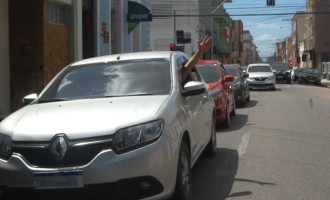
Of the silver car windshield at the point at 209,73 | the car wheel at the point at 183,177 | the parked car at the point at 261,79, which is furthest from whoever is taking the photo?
the parked car at the point at 261,79

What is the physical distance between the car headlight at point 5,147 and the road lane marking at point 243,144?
4776mm

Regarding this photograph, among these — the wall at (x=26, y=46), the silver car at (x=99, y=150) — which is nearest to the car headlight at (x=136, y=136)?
the silver car at (x=99, y=150)

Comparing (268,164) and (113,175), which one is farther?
(268,164)

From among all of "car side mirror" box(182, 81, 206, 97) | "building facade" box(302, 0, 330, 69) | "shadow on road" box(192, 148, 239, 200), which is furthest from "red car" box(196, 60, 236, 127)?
"building facade" box(302, 0, 330, 69)

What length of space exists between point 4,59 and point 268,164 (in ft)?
28.7

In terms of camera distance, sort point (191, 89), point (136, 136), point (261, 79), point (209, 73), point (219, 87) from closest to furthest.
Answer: point (136, 136)
point (191, 89)
point (219, 87)
point (209, 73)
point (261, 79)

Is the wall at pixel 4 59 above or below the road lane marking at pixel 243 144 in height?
above

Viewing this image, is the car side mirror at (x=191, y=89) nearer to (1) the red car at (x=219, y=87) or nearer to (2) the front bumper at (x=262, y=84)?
(1) the red car at (x=219, y=87)

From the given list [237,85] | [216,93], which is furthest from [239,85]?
[216,93]

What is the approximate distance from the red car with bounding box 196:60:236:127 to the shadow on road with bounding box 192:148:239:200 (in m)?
2.94

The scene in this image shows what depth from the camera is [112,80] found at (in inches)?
252

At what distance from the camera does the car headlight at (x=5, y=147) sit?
4.96 meters

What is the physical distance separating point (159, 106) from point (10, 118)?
1.58 meters

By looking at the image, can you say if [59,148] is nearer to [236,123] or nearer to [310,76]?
[236,123]
